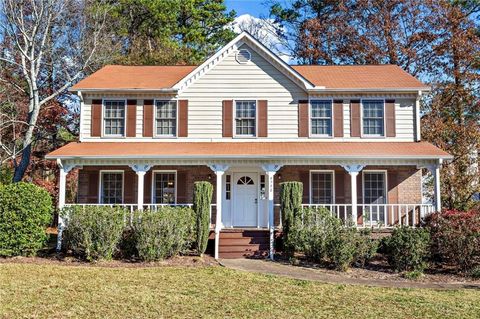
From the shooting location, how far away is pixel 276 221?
1653cm

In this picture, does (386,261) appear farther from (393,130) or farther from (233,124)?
(233,124)

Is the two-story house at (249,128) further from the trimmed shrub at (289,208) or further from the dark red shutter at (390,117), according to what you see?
the trimmed shrub at (289,208)

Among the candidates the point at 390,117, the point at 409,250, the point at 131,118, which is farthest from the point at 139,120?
the point at 409,250

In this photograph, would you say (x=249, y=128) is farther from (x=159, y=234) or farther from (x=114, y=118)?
(x=159, y=234)

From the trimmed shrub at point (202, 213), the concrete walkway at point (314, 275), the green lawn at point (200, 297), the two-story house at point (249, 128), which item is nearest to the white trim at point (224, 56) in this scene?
the two-story house at point (249, 128)

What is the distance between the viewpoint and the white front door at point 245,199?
1642 centimetres

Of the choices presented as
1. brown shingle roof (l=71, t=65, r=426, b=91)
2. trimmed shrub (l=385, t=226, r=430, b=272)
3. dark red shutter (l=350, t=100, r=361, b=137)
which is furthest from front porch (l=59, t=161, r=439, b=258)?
trimmed shrub (l=385, t=226, r=430, b=272)

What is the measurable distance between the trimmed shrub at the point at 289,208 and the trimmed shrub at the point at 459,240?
4.01 meters

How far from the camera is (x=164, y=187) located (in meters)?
16.8

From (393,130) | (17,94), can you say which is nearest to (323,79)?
(393,130)

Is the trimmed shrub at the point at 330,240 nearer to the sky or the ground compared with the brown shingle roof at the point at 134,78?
nearer to the ground

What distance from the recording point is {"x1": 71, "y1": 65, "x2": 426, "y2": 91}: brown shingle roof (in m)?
17.1

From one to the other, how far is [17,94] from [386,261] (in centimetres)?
2095

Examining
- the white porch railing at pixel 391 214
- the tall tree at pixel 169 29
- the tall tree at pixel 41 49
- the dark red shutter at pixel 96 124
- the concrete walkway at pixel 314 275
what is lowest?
the concrete walkway at pixel 314 275
